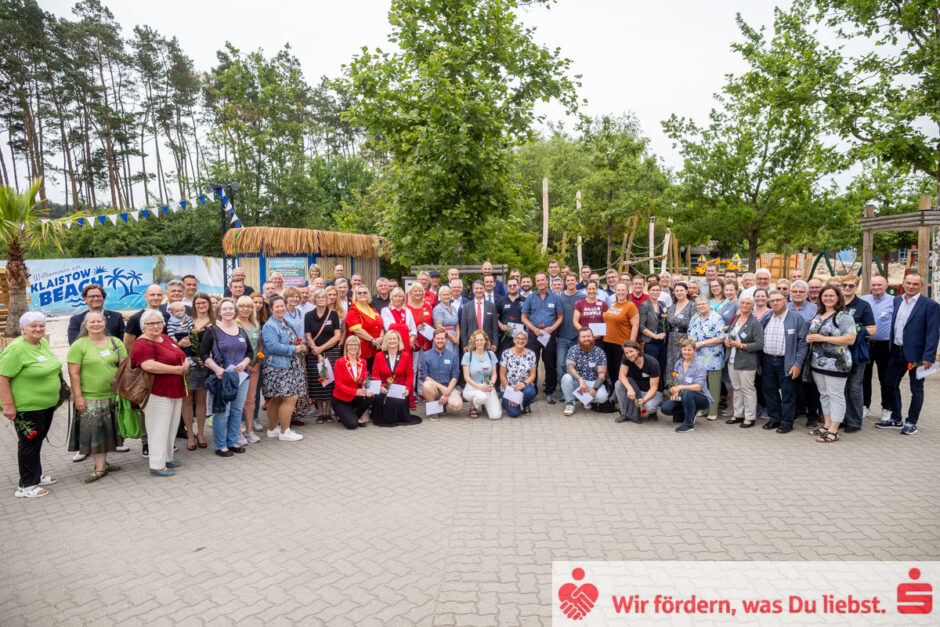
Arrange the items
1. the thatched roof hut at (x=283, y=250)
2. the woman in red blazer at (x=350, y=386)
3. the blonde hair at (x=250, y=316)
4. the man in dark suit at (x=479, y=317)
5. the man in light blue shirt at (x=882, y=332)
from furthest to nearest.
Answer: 1. the thatched roof hut at (x=283, y=250)
2. the man in dark suit at (x=479, y=317)
3. the woman in red blazer at (x=350, y=386)
4. the man in light blue shirt at (x=882, y=332)
5. the blonde hair at (x=250, y=316)

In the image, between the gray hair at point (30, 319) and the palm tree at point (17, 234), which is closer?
the gray hair at point (30, 319)

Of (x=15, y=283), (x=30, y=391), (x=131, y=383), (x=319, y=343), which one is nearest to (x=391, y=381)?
(x=319, y=343)

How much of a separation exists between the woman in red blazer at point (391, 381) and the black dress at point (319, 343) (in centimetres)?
65

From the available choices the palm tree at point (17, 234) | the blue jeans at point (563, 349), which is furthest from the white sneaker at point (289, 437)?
the palm tree at point (17, 234)

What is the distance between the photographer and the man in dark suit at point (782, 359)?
6.91 meters

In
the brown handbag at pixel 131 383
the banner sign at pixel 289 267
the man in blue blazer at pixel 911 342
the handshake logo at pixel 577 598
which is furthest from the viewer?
the banner sign at pixel 289 267

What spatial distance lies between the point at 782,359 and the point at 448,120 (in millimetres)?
7468

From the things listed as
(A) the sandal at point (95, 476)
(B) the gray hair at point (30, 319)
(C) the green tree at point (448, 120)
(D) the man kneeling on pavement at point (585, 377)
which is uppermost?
(C) the green tree at point (448, 120)

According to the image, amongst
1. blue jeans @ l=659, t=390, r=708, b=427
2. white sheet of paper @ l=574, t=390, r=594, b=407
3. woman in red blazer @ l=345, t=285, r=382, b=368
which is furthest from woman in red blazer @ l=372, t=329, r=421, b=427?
blue jeans @ l=659, t=390, r=708, b=427

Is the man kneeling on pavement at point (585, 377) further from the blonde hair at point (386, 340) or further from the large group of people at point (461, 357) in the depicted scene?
the blonde hair at point (386, 340)

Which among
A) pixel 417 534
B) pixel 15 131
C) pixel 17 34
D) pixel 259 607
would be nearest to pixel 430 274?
pixel 417 534

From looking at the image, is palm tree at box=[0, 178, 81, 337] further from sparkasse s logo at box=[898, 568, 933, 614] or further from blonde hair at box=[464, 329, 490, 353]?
sparkasse s logo at box=[898, 568, 933, 614]

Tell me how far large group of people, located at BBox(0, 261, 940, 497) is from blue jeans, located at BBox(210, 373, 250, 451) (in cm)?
2

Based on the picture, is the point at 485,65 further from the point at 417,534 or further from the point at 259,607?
the point at 259,607
